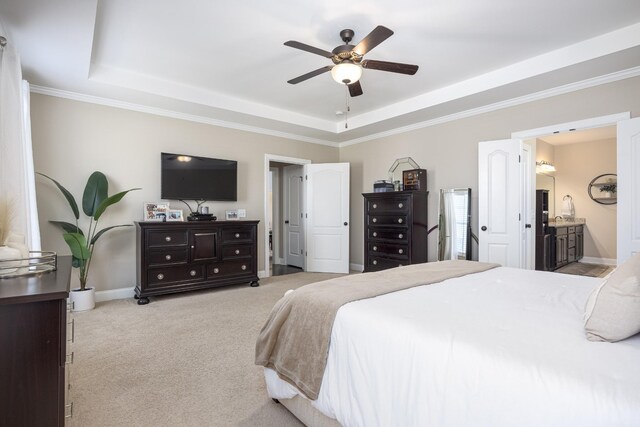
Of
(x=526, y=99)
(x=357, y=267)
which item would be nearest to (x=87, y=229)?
(x=357, y=267)

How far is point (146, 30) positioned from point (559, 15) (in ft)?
11.4

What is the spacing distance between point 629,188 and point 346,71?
2.93 meters

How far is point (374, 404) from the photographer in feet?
4.05

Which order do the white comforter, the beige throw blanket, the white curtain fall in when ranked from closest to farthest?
the white comforter → the beige throw blanket → the white curtain

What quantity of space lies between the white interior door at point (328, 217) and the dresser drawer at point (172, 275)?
223cm

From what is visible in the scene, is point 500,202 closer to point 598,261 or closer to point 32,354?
point 32,354

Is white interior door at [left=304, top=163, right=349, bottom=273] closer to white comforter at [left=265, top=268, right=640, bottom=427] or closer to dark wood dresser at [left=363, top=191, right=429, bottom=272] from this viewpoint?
dark wood dresser at [left=363, top=191, right=429, bottom=272]

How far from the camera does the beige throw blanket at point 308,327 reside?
4.84ft

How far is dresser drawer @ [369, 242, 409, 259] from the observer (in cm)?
477

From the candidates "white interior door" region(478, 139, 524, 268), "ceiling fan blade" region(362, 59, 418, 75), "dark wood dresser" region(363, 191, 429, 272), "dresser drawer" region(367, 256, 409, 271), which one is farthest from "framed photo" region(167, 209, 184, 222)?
"white interior door" region(478, 139, 524, 268)

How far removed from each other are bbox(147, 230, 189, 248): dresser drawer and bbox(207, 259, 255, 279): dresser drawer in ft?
1.70

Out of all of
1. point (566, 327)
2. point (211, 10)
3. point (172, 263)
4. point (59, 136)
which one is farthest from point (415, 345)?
point (59, 136)

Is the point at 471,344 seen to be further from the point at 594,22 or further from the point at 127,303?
the point at 127,303

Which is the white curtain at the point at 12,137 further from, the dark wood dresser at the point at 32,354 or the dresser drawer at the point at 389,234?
the dresser drawer at the point at 389,234
